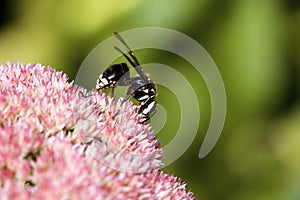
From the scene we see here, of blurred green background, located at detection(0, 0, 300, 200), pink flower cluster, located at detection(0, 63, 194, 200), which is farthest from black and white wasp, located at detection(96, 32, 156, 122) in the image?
blurred green background, located at detection(0, 0, 300, 200)

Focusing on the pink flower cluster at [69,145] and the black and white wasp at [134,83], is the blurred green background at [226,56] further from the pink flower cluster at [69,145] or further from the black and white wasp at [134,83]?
the pink flower cluster at [69,145]

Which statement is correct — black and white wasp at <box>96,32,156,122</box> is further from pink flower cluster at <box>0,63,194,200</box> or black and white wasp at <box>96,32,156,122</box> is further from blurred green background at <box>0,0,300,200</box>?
blurred green background at <box>0,0,300,200</box>

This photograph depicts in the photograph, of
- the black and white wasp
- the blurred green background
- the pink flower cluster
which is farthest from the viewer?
the blurred green background

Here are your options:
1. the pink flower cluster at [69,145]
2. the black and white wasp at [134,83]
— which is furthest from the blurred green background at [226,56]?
the pink flower cluster at [69,145]

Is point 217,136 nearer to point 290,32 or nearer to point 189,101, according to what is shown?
point 189,101

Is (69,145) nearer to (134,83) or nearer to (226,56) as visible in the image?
(134,83)
